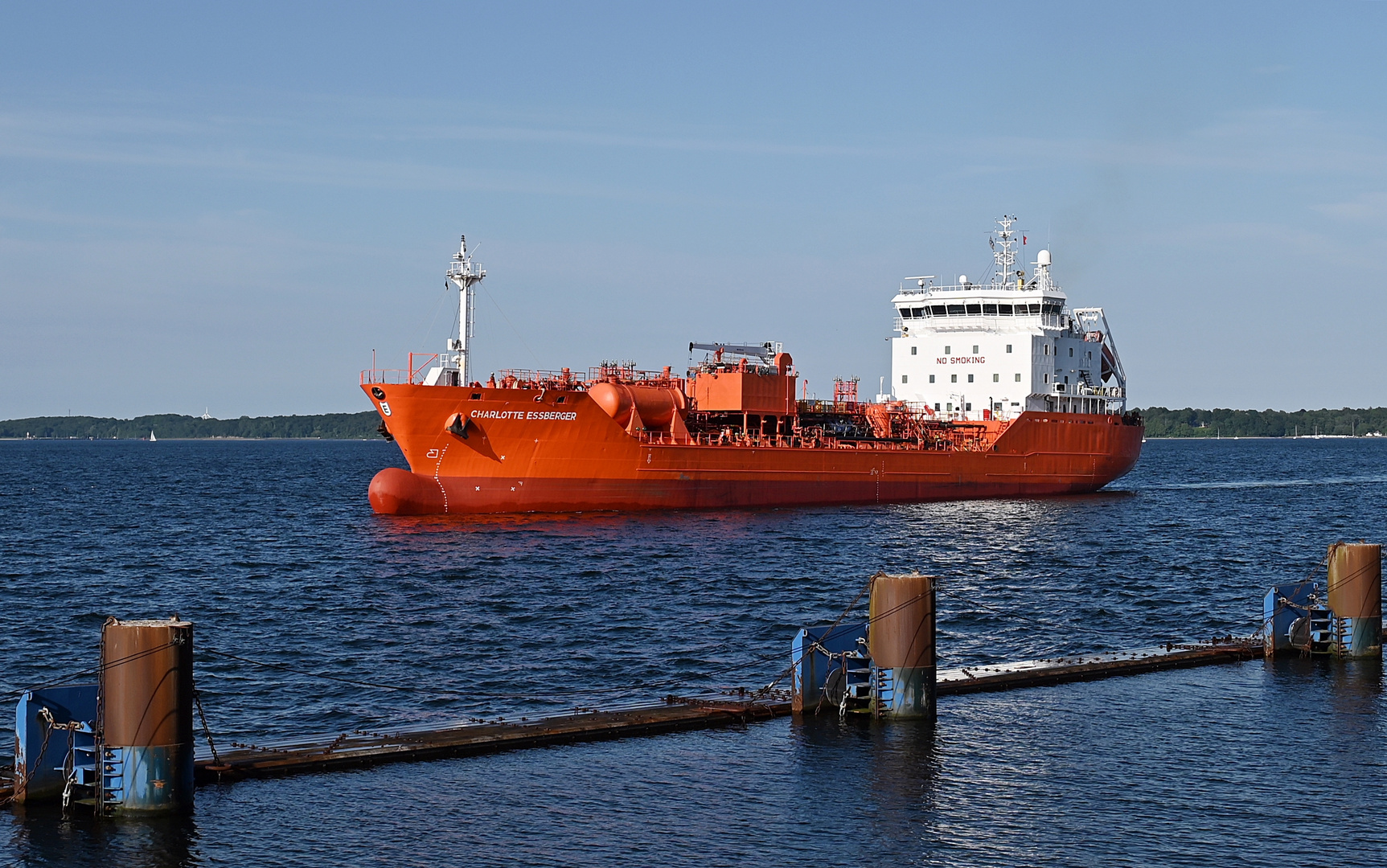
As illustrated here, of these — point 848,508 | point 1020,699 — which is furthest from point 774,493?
point 1020,699

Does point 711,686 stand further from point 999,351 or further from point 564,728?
point 999,351

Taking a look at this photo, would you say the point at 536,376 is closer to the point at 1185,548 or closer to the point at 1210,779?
the point at 1185,548

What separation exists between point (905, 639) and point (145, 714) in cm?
843

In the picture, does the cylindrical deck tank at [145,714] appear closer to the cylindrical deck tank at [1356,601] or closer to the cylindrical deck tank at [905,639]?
the cylindrical deck tank at [905,639]

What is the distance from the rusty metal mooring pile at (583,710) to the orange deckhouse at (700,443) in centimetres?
2732

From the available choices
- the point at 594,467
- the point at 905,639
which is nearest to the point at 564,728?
the point at 905,639

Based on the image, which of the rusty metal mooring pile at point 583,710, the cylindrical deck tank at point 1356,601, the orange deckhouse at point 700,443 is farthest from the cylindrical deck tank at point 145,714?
the orange deckhouse at point 700,443

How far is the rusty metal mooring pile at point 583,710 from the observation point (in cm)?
1245

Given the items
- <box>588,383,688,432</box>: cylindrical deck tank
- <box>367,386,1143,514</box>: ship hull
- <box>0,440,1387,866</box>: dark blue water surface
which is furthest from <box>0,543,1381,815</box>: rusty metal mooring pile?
<box>588,383,688,432</box>: cylindrical deck tank

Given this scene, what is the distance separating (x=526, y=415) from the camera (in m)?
44.4

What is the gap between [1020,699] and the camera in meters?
17.7

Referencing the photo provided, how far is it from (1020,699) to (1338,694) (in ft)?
14.2

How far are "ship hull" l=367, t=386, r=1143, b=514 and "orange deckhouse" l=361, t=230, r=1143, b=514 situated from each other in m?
0.05

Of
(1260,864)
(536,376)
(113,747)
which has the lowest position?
(1260,864)
